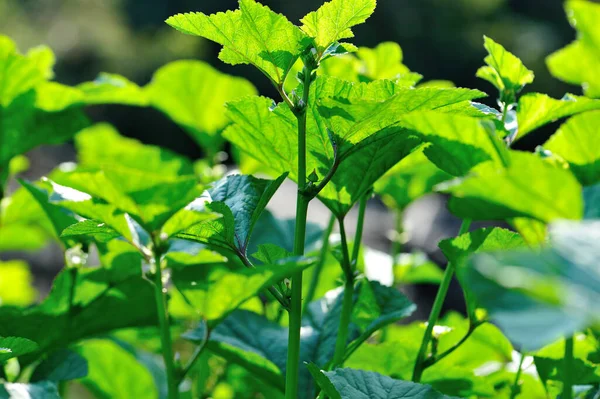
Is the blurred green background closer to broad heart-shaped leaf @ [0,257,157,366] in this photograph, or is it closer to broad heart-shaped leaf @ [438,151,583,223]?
broad heart-shaped leaf @ [0,257,157,366]

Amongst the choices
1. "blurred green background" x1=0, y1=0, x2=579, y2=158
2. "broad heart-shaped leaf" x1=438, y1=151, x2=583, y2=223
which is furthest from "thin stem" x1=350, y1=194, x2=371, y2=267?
"blurred green background" x1=0, y1=0, x2=579, y2=158

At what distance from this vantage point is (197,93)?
910 mm

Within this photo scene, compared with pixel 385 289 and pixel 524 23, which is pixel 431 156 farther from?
pixel 524 23

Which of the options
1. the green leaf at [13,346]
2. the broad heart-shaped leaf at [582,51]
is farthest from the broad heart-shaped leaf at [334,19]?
the green leaf at [13,346]

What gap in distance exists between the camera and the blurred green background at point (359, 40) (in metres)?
4.75

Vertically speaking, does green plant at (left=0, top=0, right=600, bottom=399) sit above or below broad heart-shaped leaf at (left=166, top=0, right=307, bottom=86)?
below

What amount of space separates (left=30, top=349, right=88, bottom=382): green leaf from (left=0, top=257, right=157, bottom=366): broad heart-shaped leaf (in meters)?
0.01

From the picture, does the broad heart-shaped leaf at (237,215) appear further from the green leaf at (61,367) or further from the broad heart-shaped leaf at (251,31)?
the green leaf at (61,367)

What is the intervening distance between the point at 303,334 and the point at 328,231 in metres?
0.13

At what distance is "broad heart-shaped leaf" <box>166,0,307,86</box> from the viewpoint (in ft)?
1.21

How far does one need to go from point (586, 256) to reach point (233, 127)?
0.28m

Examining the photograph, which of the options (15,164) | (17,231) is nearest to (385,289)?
(15,164)

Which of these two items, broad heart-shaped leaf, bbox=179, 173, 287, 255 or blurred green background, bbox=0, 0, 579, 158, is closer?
broad heart-shaped leaf, bbox=179, 173, 287, 255

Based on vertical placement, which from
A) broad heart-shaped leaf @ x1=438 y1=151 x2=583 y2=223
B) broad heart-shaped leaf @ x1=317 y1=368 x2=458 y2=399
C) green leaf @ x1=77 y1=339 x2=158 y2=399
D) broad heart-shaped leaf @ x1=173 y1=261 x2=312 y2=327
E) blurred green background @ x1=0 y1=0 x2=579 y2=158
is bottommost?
blurred green background @ x1=0 y1=0 x2=579 y2=158
